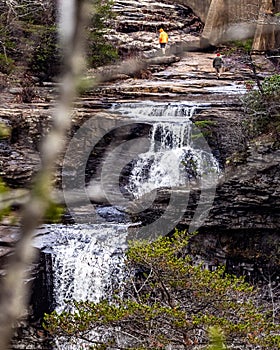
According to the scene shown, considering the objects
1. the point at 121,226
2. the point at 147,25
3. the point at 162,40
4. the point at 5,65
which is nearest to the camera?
the point at 121,226

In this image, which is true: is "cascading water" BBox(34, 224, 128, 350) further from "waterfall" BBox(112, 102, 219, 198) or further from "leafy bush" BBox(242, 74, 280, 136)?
"leafy bush" BBox(242, 74, 280, 136)

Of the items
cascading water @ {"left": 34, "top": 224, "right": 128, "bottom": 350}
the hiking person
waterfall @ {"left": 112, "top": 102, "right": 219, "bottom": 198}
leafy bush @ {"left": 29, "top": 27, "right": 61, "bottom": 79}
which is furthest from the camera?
the hiking person

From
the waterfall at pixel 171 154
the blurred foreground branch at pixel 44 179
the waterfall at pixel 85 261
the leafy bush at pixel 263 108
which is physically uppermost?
the blurred foreground branch at pixel 44 179

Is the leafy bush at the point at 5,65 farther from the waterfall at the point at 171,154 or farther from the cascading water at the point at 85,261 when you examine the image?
the cascading water at the point at 85,261

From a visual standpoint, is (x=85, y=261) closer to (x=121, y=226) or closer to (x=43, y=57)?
(x=121, y=226)

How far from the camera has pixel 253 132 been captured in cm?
1117

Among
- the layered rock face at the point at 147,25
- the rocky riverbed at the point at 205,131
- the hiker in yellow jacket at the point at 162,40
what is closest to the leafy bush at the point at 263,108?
the rocky riverbed at the point at 205,131

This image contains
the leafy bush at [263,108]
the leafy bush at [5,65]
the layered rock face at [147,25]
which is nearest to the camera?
the leafy bush at [263,108]

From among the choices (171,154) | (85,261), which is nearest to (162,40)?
(171,154)

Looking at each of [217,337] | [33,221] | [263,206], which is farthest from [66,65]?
[263,206]

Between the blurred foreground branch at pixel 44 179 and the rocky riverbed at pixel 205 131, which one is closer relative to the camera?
the blurred foreground branch at pixel 44 179

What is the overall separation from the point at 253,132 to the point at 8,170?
5976 millimetres

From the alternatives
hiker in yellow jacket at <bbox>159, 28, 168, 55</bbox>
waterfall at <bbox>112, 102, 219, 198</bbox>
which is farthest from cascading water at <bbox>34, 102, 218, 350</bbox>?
hiker in yellow jacket at <bbox>159, 28, 168, 55</bbox>

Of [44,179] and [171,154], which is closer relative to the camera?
[44,179]
